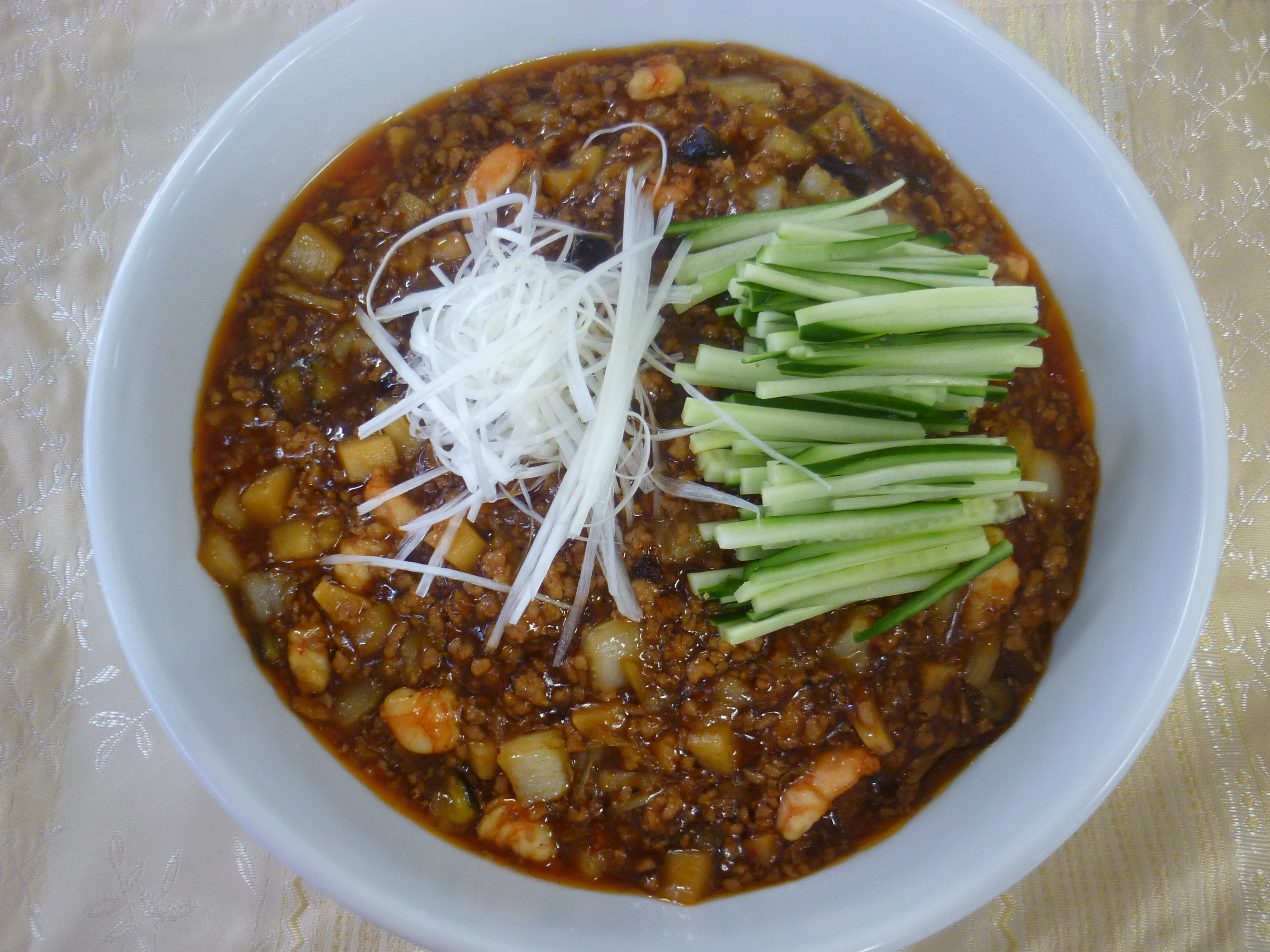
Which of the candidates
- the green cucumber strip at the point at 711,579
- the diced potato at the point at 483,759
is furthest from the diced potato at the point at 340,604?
the green cucumber strip at the point at 711,579

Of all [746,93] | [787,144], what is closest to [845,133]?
[787,144]

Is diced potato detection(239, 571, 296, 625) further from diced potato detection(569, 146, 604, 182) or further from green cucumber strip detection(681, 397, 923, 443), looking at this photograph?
diced potato detection(569, 146, 604, 182)

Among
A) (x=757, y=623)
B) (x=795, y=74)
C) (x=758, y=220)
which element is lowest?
(x=757, y=623)

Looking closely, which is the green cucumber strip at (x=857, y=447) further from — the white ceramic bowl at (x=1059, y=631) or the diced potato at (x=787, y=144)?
the diced potato at (x=787, y=144)

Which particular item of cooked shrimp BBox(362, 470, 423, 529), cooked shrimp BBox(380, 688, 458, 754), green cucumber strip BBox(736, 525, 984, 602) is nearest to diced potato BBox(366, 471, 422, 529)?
cooked shrimp BBox(362, 470, 423, 529)

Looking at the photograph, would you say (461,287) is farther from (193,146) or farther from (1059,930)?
(1059,930)

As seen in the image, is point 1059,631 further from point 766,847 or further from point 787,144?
point 787,144
